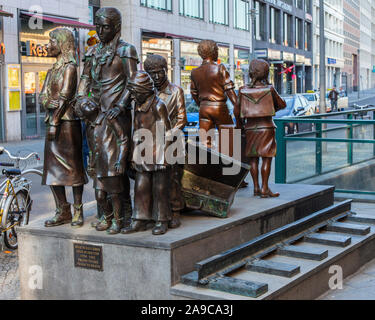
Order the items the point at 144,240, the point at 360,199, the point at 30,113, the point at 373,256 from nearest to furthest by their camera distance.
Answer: the point at 144,240 → the point at 373,256 → the point at 360,199 → the point at 30,113

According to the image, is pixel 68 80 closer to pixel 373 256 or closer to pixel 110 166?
pixel 110 166

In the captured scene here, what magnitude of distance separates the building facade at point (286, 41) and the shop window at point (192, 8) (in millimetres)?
13256

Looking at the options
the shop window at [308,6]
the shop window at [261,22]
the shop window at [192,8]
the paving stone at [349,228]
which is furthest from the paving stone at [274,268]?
the shop window at [308,6]

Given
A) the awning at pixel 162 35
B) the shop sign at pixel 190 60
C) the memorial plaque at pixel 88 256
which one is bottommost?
the memorial plaque at pixel 88 256

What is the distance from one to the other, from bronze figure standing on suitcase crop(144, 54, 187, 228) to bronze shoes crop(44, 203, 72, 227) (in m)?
1.07

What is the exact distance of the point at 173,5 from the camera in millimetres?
35875

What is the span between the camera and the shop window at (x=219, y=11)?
41.6 m

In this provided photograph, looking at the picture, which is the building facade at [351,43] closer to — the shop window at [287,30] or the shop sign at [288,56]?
the shop window at [287,30]

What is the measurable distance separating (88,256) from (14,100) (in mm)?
18700

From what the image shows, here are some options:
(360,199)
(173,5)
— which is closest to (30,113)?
(173,5)

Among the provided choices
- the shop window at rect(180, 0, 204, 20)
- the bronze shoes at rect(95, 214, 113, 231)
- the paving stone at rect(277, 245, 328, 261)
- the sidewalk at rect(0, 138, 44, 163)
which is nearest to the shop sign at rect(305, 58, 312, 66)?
the shop window at rect(180, 0, 204, 20)

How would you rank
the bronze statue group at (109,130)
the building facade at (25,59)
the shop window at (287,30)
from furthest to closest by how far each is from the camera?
1. the shop window at (287,30)
2. the building facade at (25,59)
3. the bronze statue group at (109,130)

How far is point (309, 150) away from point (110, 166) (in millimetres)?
5955

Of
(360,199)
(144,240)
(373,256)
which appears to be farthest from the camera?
(360,199)
